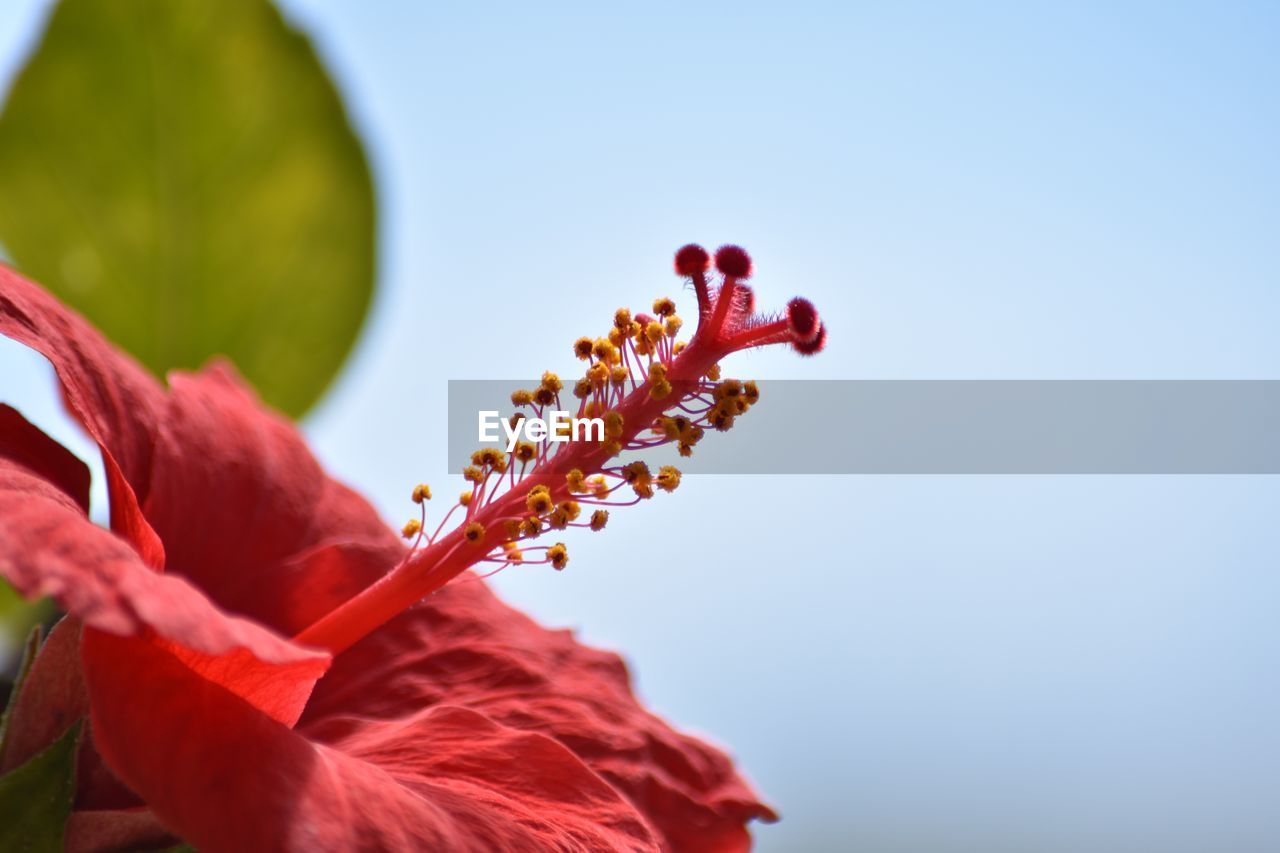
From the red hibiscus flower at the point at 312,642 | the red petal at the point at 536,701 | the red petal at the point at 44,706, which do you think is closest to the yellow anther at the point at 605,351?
the red hibiscus flower at the point at 312,642

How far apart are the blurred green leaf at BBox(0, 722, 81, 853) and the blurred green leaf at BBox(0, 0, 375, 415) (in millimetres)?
462

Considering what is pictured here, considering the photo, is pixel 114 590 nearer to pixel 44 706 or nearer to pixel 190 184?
pixel 44 706

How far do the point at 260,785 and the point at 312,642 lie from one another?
16 cm

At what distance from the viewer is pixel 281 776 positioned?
0.48 m

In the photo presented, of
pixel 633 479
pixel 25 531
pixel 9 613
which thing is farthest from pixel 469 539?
pixel 9 613

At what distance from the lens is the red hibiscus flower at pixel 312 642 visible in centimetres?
46

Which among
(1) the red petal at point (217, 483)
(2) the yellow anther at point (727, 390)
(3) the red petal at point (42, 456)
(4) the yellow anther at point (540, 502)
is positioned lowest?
(3) the red petal at point (42, 456)

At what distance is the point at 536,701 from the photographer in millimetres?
720

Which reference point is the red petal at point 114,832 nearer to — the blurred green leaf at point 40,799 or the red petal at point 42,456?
the blurred green leaf at point 40,799

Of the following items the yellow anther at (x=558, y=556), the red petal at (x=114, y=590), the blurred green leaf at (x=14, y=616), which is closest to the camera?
the red petal at (x=114, y=590)

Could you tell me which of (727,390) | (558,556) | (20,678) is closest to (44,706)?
(20,678)

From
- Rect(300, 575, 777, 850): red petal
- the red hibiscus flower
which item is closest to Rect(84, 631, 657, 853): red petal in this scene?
the red hibiscus flower

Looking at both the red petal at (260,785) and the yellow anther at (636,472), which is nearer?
the red petal at (260,785)

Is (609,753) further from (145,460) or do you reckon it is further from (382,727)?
(145,460)
